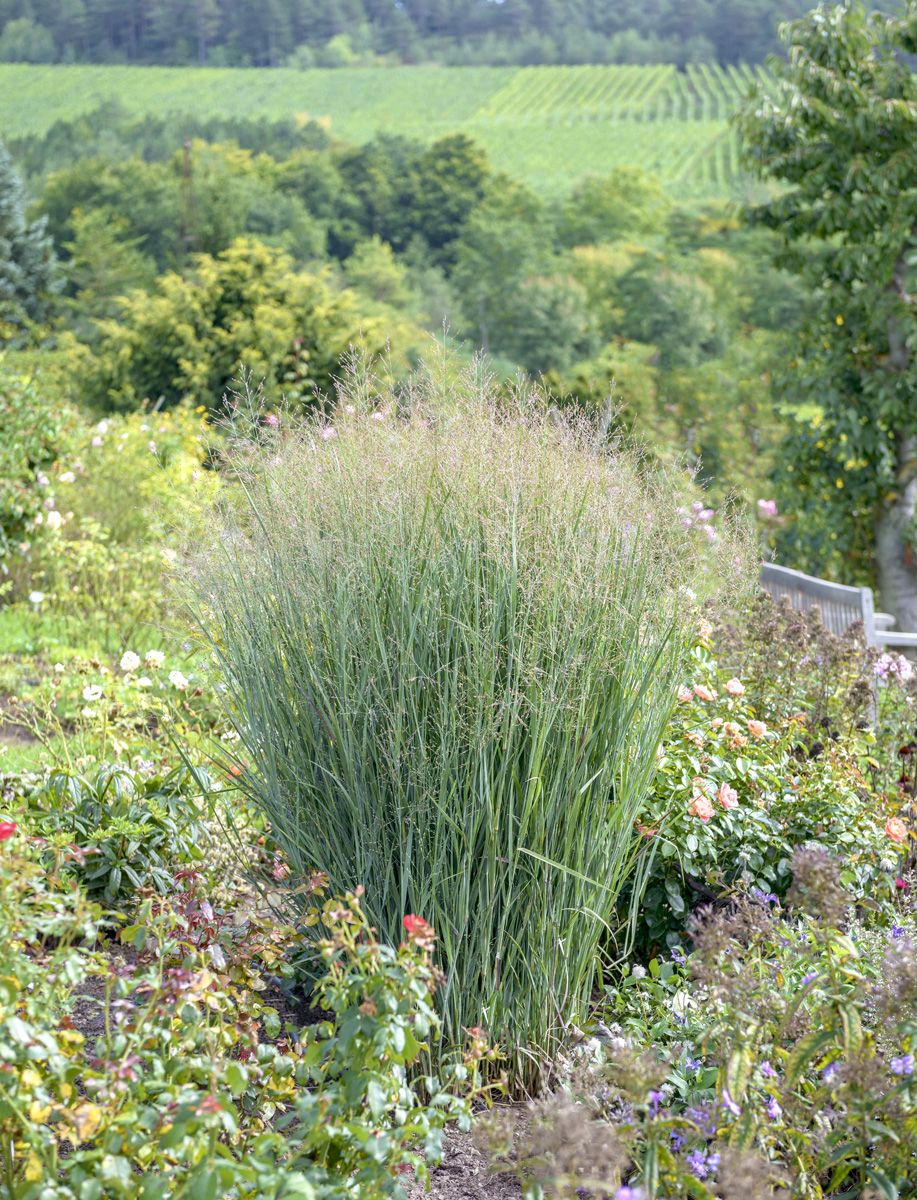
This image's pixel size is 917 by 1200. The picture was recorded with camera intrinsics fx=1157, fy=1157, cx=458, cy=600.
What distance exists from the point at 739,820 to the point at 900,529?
4.27 meters

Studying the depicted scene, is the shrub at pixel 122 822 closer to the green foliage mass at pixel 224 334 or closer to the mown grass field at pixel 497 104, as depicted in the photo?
the green foliage mass at pixel 224 334

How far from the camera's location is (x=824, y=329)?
6.75 meters

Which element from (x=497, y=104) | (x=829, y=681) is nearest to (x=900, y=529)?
(x=829, y=681)

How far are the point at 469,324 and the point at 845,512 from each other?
35312 millimetres

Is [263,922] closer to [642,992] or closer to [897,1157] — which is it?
[642,992]

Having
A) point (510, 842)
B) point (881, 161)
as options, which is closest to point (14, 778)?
point (510, 842)

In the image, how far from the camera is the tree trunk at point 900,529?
21.2ft

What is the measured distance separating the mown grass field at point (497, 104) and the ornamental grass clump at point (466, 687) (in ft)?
184

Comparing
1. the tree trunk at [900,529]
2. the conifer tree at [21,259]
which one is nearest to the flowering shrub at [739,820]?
the tree trunk at [900,529]

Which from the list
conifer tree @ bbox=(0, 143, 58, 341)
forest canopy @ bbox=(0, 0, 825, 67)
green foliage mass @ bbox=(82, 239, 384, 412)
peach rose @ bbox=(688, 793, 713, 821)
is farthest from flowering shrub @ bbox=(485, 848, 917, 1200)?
forest canopy @ bbox=(0, 0, 825, 67)

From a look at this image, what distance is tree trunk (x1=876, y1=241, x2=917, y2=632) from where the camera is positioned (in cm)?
647

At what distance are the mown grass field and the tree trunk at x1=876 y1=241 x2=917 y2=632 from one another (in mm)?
51790

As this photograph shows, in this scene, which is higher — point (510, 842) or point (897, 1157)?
point (510, 842)

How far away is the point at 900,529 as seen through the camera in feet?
21.5
